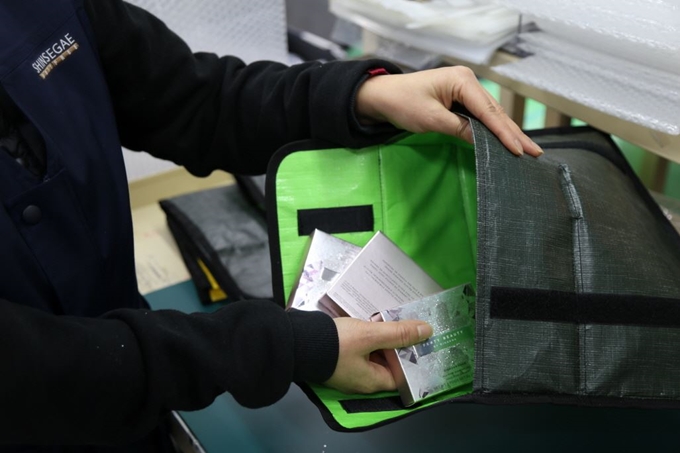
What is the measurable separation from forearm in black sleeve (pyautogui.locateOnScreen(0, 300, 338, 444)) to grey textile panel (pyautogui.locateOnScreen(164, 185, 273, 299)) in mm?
340

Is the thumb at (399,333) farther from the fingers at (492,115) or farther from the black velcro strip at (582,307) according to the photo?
the fingers at (492,115)

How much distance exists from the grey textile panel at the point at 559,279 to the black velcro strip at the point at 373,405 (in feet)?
0.32

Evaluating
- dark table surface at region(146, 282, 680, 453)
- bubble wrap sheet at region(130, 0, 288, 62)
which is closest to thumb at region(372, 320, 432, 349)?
dark table surface at region(146, 282, 680, 453)

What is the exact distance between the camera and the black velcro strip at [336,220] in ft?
2.48

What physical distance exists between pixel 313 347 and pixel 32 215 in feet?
0.88

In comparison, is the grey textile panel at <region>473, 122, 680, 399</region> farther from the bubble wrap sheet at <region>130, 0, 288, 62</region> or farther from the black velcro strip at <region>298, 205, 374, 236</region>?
the bubble wrap sheet at <region>130, 0, 288, 62</region>

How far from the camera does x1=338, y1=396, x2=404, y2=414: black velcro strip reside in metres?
0.64

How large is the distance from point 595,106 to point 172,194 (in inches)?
29.4

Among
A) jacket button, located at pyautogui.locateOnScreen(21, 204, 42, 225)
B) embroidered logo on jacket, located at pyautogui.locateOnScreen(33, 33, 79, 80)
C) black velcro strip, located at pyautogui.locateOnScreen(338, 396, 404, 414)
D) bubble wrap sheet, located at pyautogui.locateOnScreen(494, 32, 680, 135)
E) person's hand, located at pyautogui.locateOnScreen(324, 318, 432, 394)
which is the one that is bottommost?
black velcro strip, located at pyautogui.locateOnScreen(338, 396, 404, 414)

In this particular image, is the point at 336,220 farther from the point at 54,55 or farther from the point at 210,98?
the point at 54,55

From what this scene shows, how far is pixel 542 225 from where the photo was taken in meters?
0.62

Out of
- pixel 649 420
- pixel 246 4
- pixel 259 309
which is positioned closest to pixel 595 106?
pixel 649 420

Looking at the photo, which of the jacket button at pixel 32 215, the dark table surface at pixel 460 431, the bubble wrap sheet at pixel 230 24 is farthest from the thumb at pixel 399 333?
the bubble wrap sheet at pixel 230 24

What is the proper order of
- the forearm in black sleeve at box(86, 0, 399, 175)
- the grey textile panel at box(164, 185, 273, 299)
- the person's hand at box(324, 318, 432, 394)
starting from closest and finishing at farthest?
the person's hand at box(324, 318, 432, 394), the forearm in black sleeve at box(86, 0, 399, 175), the grey textile panel at box(164, 185, 273, 299)
